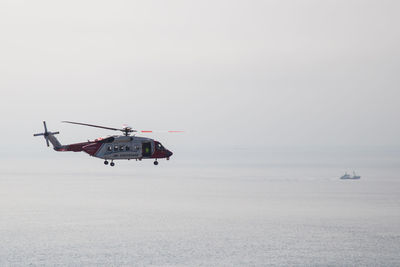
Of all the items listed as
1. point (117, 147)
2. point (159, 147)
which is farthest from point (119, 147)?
point (159, 147)

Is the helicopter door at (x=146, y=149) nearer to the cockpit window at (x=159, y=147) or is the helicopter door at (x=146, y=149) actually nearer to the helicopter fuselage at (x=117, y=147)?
the helicopter fuselage at (x=117, y=147)

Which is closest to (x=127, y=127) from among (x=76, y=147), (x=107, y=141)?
(x=107, y=141)

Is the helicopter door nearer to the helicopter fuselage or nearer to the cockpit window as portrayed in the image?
the helicopter fuselage

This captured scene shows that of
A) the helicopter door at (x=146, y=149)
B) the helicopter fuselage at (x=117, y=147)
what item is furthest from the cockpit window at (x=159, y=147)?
the helicopter fuselage at (x=117, y=147)

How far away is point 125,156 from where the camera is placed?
72312 millimetres

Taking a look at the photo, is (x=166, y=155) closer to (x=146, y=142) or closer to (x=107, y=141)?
(x=146, y=142)

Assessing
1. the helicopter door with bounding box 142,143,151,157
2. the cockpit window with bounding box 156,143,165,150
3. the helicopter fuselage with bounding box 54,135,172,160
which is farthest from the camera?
the cockpit window with bounding box 156,143,165,150

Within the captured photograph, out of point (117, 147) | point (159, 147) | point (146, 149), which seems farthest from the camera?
point (159, 147)

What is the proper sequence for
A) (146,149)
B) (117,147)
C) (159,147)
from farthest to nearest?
(159,147) < (146,149) < (117,147)

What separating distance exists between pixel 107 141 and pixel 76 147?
7223mm

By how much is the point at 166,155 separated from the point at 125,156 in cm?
744

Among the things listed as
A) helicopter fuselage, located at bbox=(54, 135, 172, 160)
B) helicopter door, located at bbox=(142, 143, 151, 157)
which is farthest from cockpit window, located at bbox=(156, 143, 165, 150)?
helicopter fuselage, located at bbox=(54, 135, 172, 160)

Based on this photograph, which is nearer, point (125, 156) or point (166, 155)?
point (125, 156)

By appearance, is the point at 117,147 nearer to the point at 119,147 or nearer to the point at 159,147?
the point at 119,147
